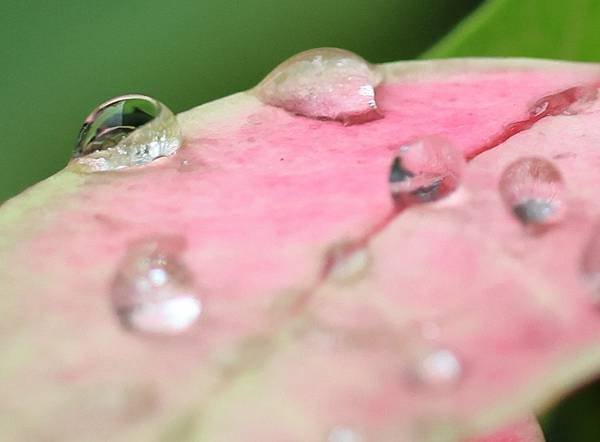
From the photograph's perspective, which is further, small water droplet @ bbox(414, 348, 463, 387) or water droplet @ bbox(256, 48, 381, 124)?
water droplet @ bbox(256, 48, 381, 124)

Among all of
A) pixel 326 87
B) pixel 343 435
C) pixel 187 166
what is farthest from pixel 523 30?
pixel 343 435

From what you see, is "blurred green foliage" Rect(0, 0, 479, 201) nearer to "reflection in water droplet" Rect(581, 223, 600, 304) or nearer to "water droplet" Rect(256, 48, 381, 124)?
"water droplet" Rect(256, 48, 381, 124)

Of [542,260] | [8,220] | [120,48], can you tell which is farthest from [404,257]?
[120,48]

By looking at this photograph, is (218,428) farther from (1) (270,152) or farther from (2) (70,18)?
(2) (70,18)

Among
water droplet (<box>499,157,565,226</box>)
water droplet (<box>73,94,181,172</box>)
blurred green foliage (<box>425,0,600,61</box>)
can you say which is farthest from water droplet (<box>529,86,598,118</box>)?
blurred green foliage (<box>425,0,600,61</box>)

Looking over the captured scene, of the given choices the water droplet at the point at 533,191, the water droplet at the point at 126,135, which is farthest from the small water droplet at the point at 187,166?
the water droplet at the point at 533,191
